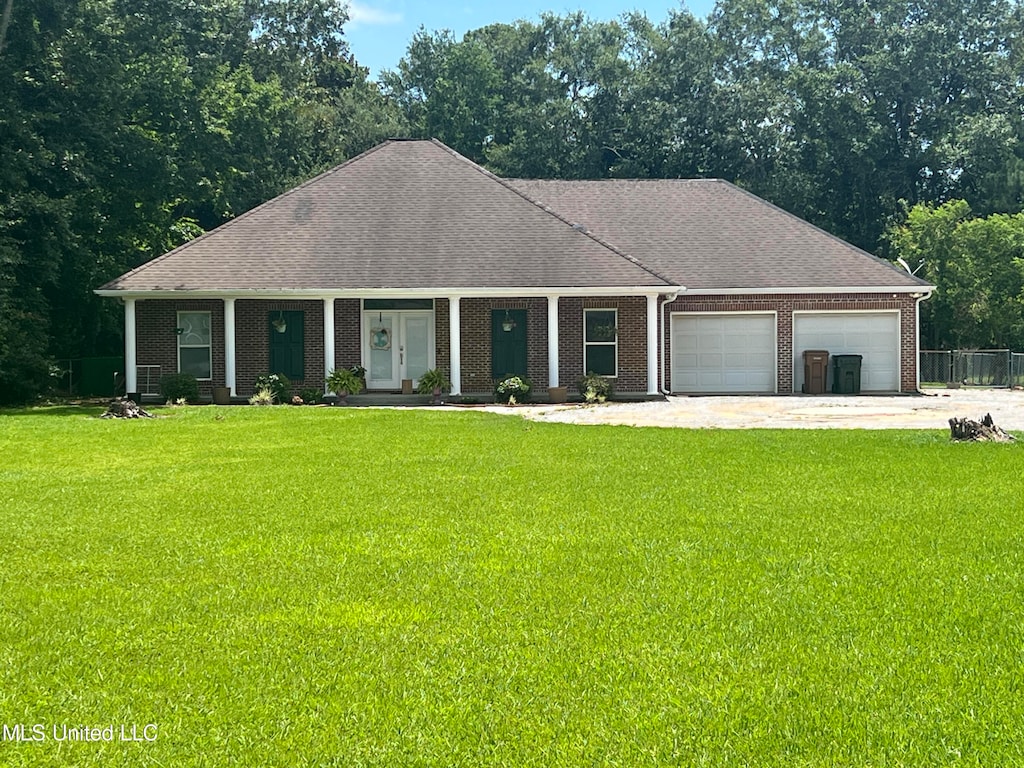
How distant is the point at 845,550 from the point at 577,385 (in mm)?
17497

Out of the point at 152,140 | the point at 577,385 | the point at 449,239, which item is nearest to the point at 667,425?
the point at 577,385

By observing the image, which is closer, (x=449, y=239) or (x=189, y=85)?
(x=449, y=239)

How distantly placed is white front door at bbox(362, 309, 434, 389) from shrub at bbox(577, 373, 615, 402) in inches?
146

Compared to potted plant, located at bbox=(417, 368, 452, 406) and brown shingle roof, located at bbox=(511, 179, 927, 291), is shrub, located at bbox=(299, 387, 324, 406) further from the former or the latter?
brown shingle roof, located at bbox=(511, 179, 927, 291)

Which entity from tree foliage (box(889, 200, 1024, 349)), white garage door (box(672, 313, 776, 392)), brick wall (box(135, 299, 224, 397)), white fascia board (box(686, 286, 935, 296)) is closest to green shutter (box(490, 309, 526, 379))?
white fascia board (box(686, 286, 935, 296))

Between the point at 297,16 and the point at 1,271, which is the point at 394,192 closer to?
the point at 1,271

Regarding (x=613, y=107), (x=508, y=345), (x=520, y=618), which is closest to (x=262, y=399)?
(x=508, y=345)

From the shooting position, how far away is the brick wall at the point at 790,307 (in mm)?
26484

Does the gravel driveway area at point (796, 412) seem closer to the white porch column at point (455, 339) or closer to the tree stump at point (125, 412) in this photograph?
the white porch column at point (455, 339)

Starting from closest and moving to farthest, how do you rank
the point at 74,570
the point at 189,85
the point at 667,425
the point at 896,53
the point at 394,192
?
the point at 74,570
the point at 667,425
the point at 394,192
the point at 189,85
the point at 896,53

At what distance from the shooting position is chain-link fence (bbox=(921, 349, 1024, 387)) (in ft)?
106

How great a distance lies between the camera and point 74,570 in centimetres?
651

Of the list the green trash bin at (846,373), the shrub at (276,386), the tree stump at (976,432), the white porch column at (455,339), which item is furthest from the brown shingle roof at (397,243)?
the tree stump at (976,432)

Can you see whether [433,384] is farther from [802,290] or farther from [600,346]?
[802,290]
